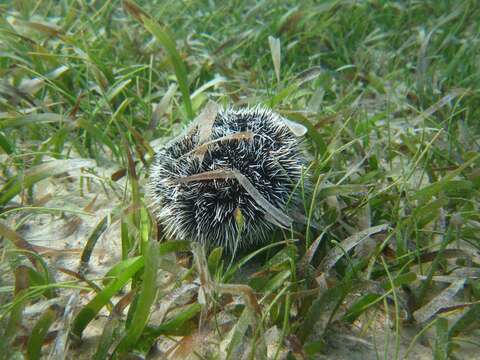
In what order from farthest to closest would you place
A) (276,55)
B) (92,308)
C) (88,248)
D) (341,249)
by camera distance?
(276,55)
(88,248)
(341,249)
(92,308)

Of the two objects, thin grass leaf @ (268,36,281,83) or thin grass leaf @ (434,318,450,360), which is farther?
thin grass leaf @ (268,36,281,83)

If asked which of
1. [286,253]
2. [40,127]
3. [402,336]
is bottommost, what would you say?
[402,336]

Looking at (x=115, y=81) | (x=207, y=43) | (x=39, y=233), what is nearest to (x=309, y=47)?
(x=207, y=43)

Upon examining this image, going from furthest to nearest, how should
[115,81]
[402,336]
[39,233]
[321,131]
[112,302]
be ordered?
[115,81], [321,131], [39,233], [112,302], [402,336]


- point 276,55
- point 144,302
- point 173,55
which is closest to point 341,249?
point 144,302

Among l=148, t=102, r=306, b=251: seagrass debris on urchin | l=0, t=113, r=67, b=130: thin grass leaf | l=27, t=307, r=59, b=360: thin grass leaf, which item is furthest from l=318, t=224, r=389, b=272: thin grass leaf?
l=0, t=113, r=67, b=130: thin grass leaf

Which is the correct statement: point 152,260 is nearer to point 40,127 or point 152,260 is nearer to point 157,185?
point 157,185

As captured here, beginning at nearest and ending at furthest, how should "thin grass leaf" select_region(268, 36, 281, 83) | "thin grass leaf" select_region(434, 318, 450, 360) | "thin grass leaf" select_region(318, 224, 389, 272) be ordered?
"thin grass leaf" select_region(434, 318, 450, 360) → "thin grass leaf" select_region(318, 224, 389, 272) → "thin grass leaf" select_region(268, 36, 281, 83)

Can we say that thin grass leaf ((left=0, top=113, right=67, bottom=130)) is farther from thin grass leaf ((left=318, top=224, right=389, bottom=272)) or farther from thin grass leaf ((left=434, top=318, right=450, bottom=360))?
thin grass leaf ((left=434, top=318, right=450, bottom=360))

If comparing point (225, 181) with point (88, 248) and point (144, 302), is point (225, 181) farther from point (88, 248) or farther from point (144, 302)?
point (88, 248)
